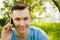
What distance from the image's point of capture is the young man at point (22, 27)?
2053mm

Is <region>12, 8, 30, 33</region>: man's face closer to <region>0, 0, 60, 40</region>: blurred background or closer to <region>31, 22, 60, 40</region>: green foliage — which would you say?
<region>0, 0, 60, 40</region>: blurred background

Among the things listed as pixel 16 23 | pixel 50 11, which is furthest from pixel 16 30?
pixel 50 11

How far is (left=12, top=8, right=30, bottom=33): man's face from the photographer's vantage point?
6.72 feet

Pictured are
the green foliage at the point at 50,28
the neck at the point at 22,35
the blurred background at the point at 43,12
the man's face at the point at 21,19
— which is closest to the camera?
the man's face at the point at 21,19

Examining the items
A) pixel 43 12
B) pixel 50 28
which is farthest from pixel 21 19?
pixel 50 28

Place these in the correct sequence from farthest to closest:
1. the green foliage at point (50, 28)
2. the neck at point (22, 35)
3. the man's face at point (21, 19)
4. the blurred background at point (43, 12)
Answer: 1. the green foliage at point (50, 28)
2. the blurred background at point (43, 12)
3. the neck at point (22, 35)
4. the man's face at point (21, 19)

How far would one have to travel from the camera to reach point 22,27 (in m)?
2.05

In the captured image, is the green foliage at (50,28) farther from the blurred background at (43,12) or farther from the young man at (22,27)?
the young man at (22,27)

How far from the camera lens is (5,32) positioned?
2277mm

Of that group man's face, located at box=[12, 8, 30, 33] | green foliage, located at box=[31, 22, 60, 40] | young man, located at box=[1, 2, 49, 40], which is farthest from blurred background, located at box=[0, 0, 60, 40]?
man's face, located at box=[12, 8, 30, 33]

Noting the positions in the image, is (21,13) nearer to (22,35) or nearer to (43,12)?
(22,35)

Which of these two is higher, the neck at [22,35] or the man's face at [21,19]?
the man's face at [21,19]

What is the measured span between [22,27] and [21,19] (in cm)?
7

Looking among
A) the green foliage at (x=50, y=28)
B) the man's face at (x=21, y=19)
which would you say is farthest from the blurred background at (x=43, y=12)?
the man's face at (x=21, y=19)
